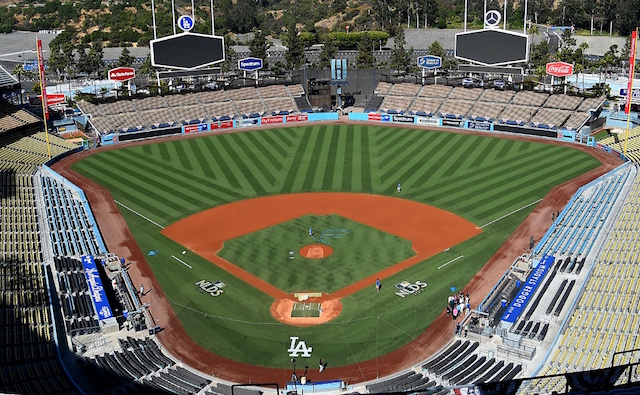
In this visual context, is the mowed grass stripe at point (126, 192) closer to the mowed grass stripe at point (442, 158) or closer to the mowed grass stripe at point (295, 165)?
the mowed grass stripe at point (295, 165)

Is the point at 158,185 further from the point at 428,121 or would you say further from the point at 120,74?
the point at 428,121

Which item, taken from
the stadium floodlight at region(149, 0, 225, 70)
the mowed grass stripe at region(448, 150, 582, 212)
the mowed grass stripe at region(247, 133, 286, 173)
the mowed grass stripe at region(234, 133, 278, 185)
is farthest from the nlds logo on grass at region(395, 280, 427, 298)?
the stadium floodlight at region(149, 0, 225, 70)

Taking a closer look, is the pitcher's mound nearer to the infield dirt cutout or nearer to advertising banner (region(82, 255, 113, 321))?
the infield dirt cutout

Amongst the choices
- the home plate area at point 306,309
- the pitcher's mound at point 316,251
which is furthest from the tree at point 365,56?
the home plate area at point 306,309

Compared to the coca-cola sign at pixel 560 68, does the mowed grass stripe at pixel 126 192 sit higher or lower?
lower

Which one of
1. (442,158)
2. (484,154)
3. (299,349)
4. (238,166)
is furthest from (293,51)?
(299,349)

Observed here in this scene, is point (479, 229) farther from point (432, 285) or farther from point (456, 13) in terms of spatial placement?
point (456, 13)

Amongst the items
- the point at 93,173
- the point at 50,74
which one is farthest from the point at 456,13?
the point at 93,173
